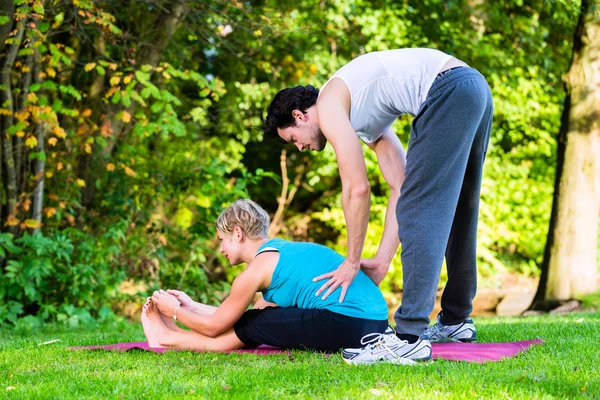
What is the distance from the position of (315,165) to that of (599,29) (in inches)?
218

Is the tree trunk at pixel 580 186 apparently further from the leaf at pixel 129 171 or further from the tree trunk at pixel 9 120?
the tree trunk at pixel 9 120

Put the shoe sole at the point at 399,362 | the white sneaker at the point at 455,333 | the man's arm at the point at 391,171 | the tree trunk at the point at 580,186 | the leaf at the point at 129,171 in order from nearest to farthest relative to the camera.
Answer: the shoe sole at the point at 399,362 → the man's arm at the point at 391,171 → the white sneaker at the point at 455,333 → the leaf at the point at 129,171 → the tree trunk at the point at 580,186

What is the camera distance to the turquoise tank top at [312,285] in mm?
3420

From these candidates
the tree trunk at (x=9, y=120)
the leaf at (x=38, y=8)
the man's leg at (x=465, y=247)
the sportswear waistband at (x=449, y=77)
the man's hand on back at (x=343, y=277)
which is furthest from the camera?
the tree trunk at (x=9, y=120)

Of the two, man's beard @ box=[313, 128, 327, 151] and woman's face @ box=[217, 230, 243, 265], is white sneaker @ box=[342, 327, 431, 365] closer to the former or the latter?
woman's face @ box=[217, 230, 243, 265]

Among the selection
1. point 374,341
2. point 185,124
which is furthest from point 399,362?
point 185,124

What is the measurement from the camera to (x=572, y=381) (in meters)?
2.68

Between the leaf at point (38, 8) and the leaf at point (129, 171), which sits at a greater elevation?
the leaf at point (38, 8)

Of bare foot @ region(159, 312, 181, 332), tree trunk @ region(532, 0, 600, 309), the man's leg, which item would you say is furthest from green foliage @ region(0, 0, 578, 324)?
the man's leg

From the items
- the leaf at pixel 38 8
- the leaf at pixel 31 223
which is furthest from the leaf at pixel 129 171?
the leaf at pixel 38 8

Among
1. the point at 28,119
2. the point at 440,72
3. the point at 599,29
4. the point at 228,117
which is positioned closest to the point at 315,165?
the point at 228,117

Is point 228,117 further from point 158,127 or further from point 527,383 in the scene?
Answer: point 527,383

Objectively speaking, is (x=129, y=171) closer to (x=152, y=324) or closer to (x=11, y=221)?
(x=11, y=221)

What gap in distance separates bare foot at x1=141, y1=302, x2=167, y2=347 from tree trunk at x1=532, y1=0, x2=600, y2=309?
18.3 ft
